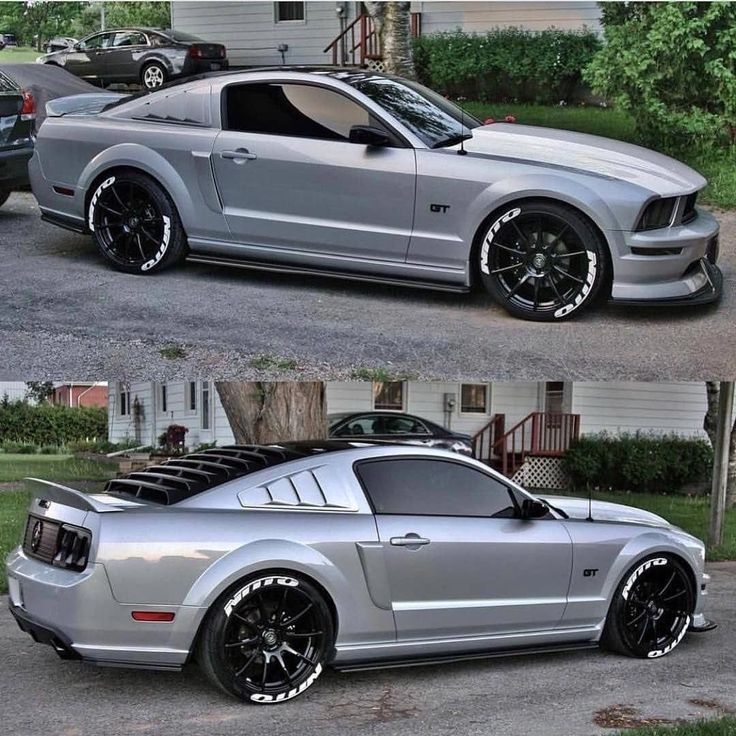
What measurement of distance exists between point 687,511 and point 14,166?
30.7ft

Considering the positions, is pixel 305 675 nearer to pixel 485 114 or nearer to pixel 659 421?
pixel 485 114

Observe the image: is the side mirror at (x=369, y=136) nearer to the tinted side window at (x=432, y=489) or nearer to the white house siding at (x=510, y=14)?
the tinted side window at (x=432, y=489)

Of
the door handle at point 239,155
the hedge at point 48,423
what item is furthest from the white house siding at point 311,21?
the hedge at point 48,423

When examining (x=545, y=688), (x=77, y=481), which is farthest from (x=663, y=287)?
(x=77, y=481)

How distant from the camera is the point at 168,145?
764cm

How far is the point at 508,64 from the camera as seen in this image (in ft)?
38.4

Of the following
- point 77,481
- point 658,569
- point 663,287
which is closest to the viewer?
point 658,569

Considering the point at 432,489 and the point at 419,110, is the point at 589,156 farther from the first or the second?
the point at 432,489

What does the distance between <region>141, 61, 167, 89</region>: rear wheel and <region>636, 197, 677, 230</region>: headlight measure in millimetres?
5230

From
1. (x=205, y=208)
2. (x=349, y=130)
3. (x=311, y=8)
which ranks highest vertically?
(x=311, y=8)

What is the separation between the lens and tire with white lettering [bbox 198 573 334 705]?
4.84 metres

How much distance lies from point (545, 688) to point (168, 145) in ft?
15.0

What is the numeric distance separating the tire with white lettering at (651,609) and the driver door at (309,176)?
2.59m

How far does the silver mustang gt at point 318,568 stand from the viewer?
4.75 m
